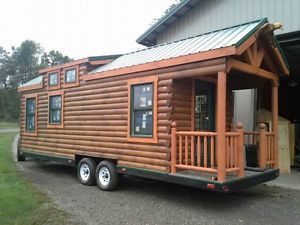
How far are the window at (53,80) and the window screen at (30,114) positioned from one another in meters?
1.30

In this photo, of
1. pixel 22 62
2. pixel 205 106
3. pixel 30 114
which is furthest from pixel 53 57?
pixel 205 106

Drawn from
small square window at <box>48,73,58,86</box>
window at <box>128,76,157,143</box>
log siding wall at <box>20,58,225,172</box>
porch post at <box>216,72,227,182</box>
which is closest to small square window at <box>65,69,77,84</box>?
log siding wall at <box>20,58,225,172</box>

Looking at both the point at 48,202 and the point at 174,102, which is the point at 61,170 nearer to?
the point at 48,202

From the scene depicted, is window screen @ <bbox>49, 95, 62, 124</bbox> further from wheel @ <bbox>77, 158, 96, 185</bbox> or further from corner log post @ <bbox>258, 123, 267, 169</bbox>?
corner log post @ <bbox>258, 123, 267, 169</bbox>

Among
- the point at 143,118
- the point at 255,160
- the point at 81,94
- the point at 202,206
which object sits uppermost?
the point at 81,94

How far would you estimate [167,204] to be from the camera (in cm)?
740

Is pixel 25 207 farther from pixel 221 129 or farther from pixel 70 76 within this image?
pixel 70 76

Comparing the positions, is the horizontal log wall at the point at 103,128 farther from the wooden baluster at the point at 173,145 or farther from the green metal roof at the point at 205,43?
the green metal roof at the point at 205,43

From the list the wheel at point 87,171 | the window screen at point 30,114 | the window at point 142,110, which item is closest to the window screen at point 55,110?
the window screen at point 30,114

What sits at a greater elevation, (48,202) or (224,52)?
(224,52)

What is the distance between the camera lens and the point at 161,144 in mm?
7555

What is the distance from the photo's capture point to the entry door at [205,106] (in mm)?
8516

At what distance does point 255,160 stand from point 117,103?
145 inches

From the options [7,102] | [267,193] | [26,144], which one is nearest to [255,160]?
[267,193]
